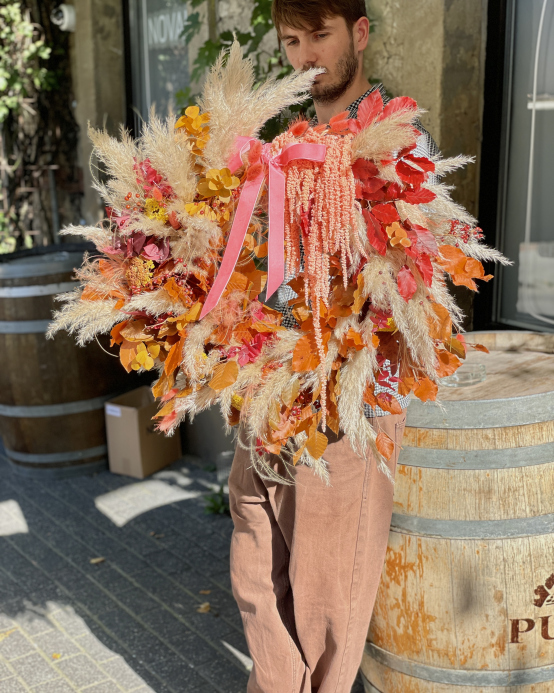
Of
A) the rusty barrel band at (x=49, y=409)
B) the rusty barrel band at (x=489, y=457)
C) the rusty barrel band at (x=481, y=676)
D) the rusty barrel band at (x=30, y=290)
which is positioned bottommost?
the rusty barrel band at (x=481, y=676)

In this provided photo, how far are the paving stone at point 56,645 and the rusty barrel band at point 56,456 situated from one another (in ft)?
4.54

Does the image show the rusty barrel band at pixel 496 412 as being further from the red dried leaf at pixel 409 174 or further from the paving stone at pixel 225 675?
the paving stone at pixel 225 675

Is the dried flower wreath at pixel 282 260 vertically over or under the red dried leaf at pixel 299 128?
under

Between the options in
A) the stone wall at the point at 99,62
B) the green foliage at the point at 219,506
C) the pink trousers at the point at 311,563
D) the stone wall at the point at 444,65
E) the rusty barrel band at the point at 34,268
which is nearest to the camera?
the pink trousers at the point at 311,563

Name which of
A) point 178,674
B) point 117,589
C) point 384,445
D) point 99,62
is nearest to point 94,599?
point 117,589

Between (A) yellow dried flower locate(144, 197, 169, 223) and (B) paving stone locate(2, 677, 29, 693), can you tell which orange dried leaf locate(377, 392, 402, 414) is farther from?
(B) paving stone locate(2, 677, 29, 693)

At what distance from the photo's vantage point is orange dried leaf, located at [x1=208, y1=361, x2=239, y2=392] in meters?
1.50

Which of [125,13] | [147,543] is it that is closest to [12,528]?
[147,543]

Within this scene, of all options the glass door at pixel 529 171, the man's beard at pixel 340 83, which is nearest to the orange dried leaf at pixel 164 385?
the man's beard at pixel 340 83

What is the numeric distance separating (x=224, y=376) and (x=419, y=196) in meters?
0.52

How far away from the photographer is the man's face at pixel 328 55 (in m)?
1.96

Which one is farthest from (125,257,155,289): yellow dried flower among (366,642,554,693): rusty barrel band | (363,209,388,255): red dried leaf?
(366,642,554,693): rusty barrel band

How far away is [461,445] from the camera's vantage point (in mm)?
1679

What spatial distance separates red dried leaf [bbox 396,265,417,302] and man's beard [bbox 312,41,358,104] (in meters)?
0.78
